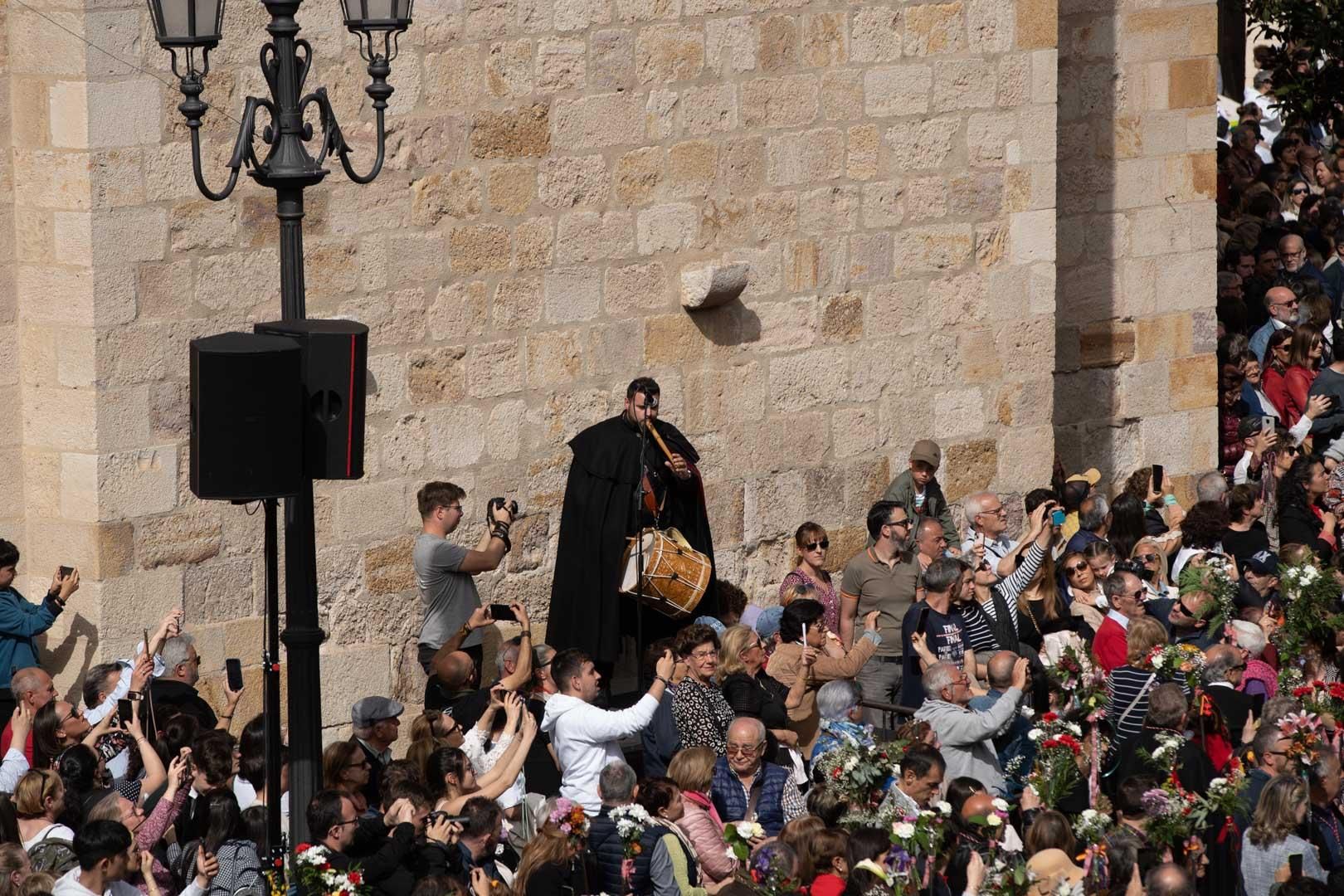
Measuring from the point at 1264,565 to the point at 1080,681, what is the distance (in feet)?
6.73

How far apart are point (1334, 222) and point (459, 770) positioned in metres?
10.7

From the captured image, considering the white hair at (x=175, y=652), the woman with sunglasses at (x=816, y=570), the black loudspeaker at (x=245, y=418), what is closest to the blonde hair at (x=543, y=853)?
the black loudspeaker at (x=245, y=418)

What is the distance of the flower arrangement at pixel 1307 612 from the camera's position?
1138cm

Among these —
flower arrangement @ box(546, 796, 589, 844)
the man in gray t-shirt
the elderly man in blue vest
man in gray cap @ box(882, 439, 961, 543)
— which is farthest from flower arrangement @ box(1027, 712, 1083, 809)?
man in gray cap @ box(882, 439, 961, 543)

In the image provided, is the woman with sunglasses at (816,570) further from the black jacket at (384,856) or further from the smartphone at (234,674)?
the black jacket at (384,856)

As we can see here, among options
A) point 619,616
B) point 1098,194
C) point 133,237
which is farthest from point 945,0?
point 133,237

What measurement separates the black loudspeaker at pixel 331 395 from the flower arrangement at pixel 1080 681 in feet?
12.4

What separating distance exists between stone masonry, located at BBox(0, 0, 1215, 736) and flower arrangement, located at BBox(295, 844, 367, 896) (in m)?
2.86

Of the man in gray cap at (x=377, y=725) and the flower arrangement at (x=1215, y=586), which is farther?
the flower arrangement at (x=1215, y=586)

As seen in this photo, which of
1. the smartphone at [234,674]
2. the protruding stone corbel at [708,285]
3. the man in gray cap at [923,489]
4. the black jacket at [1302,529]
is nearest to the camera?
the smartphone at [234,674]

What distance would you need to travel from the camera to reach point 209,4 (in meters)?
7.88

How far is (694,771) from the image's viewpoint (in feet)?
29.9

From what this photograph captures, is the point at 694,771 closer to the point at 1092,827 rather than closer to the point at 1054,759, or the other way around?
the point at 1054,759

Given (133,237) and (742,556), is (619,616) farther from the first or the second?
(133,237)
